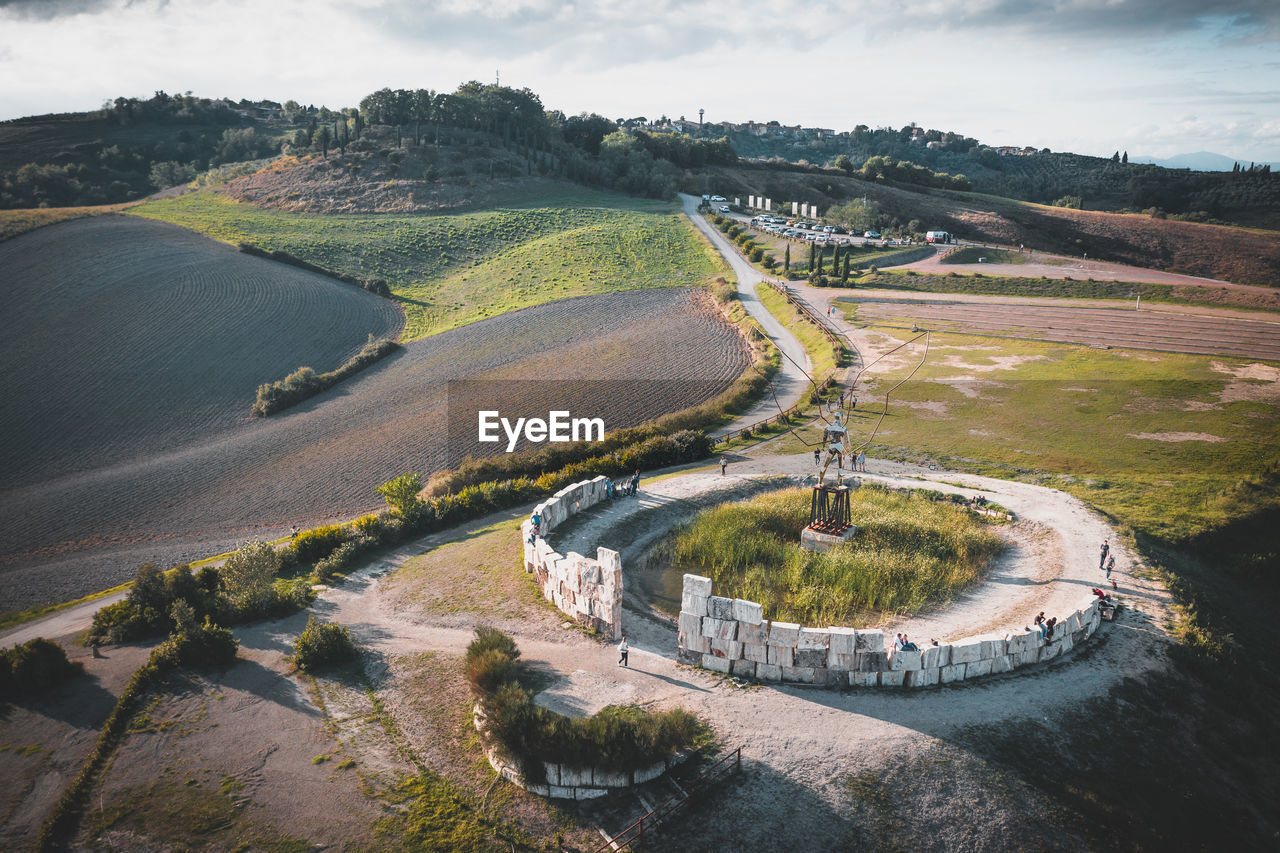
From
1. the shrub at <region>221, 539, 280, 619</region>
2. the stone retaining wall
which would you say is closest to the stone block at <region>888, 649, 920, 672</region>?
the stone retaining wall

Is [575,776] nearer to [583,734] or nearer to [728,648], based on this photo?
[583,734]

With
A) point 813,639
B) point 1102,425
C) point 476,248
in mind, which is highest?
point 476,248

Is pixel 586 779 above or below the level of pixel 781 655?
below

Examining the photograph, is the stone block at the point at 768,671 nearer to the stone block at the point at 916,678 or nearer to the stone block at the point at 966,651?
the stone block at the point at 916,678

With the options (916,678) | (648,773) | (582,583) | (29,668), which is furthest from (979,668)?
(29,668)

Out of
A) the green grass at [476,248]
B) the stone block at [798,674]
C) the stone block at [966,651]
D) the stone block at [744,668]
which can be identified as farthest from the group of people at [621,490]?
the green grass at [476,248]

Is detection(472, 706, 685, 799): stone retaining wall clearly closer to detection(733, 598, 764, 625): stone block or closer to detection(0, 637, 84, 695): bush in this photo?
detection(733, 598, 764, 625): stone block
